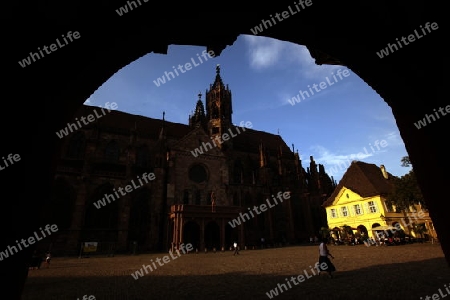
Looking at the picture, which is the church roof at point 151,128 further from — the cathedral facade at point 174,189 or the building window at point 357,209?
the building window at point 357,209

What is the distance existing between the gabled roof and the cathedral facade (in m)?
7.64

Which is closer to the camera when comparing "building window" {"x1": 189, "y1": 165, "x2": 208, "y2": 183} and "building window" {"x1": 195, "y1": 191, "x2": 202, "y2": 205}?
"building window" {"x1": 195, "y1": 191, "x2": 202, "y2": 205}

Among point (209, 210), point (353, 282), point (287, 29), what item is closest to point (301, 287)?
point (353, 282)

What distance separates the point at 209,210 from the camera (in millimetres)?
27719

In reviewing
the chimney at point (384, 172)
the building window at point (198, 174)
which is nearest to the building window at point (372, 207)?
the chimney at point (384, 172)

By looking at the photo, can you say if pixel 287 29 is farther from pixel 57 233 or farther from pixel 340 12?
pixel 57 233

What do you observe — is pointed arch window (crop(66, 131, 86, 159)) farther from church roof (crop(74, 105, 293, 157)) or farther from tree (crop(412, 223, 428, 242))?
tree (crop(412, 223, 428, 242))

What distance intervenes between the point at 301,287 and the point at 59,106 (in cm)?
787

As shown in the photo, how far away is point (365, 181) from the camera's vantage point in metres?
30.1

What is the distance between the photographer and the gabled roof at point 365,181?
93.6ft

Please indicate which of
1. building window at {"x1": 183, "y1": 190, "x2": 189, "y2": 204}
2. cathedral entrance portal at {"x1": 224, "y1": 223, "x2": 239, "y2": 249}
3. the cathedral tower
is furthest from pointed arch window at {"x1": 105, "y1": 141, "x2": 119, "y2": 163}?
cathedral entrance portal at {"x1": 224, "y1": 223, "x2": 239, "y2": 249}

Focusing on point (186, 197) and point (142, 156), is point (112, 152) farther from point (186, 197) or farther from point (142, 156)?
point (186, 197)

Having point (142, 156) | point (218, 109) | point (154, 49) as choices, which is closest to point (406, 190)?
point (154, 49)

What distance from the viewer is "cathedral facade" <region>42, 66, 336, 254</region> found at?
2450 cm
